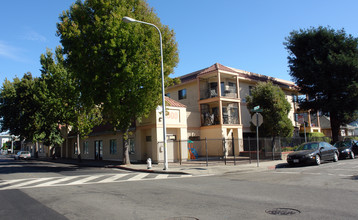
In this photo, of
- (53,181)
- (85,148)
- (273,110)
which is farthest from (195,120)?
(53,181)

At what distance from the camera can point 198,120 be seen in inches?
1097

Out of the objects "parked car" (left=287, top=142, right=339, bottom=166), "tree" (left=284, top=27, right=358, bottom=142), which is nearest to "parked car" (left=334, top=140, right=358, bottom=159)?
"parked car" (left=287, top=142, right=339, bottom=166)

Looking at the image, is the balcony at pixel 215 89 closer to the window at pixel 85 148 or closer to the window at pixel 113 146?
the window at pixel 113 146

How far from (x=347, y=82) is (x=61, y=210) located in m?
29.4

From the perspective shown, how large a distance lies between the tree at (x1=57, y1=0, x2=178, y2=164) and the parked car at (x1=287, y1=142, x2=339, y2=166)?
1018cm

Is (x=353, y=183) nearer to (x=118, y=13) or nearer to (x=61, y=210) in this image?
(x=61, y=210)

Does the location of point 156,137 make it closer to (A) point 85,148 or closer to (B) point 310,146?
(B) point 310,146

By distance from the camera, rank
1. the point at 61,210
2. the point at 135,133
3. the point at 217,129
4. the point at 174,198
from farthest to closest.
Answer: the point at 217,129 → the point at 135,133 → the point at 174,198 → the point at 61,210

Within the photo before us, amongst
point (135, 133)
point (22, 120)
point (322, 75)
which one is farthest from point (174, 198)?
point (22, 120)

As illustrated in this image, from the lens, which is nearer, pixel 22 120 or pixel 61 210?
pixel 61 210

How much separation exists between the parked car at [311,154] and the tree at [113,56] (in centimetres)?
1018

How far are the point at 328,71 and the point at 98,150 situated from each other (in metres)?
27.1

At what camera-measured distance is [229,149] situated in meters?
27.5

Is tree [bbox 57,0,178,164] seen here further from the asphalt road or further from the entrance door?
the entrance door
